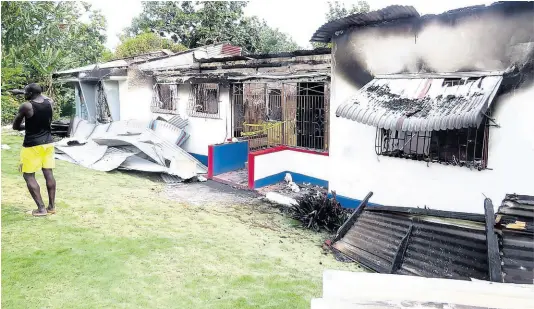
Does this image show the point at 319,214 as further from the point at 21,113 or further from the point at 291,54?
the point at 21,113

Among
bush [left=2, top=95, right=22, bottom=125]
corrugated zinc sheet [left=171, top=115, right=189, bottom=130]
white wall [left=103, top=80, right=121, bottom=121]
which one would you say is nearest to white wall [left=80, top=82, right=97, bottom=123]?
white wall [left=103, top=80, right=121, bottom=121]

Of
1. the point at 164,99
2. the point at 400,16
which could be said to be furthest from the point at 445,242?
the point at 164,99

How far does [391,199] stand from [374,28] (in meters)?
3.12

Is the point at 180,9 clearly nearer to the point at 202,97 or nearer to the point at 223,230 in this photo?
the point at 202,97

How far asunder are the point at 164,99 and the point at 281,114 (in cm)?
482

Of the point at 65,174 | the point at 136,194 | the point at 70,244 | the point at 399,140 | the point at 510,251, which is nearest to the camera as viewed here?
the point at 510,251

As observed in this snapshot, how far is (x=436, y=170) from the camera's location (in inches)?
246

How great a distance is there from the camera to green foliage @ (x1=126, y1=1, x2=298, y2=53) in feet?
72.4

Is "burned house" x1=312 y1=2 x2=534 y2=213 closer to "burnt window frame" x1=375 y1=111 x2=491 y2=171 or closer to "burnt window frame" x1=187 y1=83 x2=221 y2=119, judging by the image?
"burnt window frame" x1=375 y1=111 x2=491 y2=171

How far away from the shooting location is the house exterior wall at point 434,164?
17.6 feet

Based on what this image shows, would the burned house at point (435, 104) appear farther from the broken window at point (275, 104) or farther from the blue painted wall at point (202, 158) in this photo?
the blue painted wall at point (202, 158)

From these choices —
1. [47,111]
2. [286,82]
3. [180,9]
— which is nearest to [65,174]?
[47,111]

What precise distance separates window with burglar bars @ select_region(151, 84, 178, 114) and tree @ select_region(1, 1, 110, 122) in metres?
3.18

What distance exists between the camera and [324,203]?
680 centimetres
